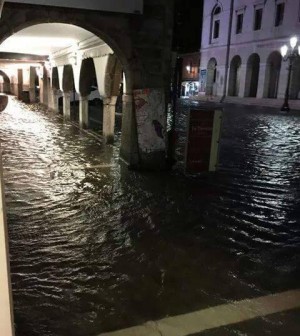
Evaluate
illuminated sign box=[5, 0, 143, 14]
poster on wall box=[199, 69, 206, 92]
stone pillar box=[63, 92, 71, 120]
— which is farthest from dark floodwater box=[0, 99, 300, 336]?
poster on wall box=[199, 69, 206, 92]

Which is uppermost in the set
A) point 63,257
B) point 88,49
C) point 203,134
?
point 88,49

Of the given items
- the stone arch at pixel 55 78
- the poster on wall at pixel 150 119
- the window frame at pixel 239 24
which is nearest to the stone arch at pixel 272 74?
the window frame at pixel 239 24

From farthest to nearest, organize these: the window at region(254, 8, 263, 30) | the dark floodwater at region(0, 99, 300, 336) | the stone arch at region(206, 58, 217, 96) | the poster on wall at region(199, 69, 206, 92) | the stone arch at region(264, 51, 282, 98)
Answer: the poster on wall at region(199, 69, 206, 92)
the stone arch at region(206, 58, 217, 96)
the window at region(254, 8, 263, 30)
the stone arch at region(264, 51, 282, 98)
the dark floodwater at region(0, 99, 300, 336)

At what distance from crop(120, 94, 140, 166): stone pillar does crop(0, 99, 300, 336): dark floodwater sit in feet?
1.53

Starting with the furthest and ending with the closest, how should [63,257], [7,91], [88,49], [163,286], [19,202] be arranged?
[7,91]
[88,49]
[19,202]
[63,257]
[163,286]

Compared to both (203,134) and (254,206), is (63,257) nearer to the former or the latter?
(254,206)

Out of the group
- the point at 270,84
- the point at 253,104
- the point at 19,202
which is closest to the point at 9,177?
the point at 19,202

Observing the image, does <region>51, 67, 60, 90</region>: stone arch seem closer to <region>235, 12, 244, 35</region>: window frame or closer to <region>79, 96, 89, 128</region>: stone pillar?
<region>79, 96, 89, 128</region>: stone pillar

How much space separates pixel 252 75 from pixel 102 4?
113 ft

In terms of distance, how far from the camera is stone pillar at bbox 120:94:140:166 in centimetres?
891

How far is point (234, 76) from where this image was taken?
137 ft

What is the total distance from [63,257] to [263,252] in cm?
268

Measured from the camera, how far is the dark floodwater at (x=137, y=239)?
379 cm

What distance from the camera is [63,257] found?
4742mm
